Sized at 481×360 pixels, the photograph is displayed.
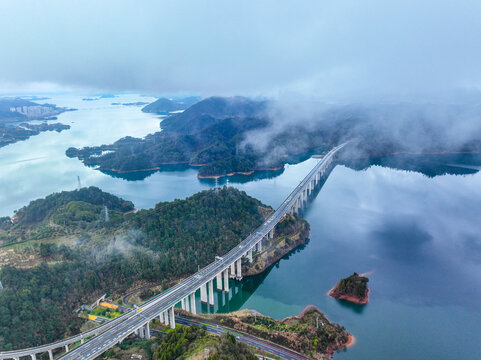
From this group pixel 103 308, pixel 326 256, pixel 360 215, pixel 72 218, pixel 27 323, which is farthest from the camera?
pixel 360 215

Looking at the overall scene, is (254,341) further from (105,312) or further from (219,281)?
(105,312)

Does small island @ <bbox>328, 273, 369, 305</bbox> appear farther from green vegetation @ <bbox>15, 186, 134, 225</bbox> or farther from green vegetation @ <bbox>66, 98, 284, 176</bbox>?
green vegetation @ <bbox>66, 98, 284, 176</bbox>

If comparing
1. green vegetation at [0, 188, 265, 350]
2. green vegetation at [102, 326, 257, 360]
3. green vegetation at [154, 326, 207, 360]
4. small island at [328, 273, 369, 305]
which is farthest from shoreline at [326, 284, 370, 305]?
green vegetation at [154, 326, 207, 360]

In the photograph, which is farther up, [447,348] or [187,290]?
[187,290]

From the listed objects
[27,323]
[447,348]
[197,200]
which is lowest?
[447,348]

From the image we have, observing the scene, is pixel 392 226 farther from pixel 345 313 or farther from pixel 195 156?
pixel 195 156

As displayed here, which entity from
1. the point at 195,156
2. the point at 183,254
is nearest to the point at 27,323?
the point at 183,254

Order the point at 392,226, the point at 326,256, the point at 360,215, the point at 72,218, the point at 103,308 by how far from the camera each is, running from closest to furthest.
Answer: the point at 103,308 < the point at 326,256 < the point at 72,218 < the point at 392,226 < the point at 360,215
